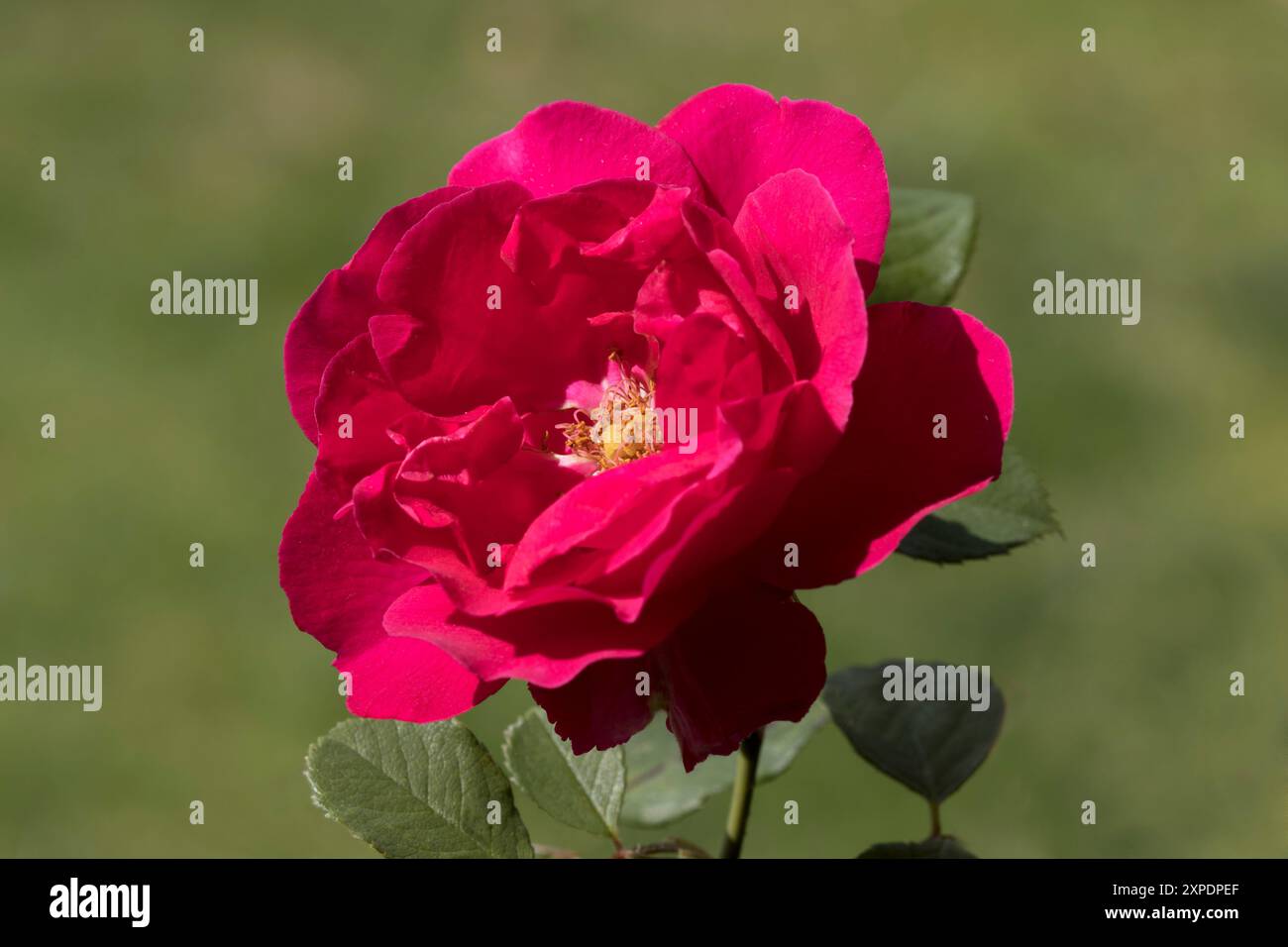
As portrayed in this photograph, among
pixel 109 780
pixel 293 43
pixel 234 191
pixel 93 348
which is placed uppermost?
pixel 293 43

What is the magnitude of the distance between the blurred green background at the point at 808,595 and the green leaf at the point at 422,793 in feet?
4.63

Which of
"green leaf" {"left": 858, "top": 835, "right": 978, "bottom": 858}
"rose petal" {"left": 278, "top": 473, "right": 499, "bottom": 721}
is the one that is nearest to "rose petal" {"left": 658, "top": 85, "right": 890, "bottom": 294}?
"rose petal" {"left": 278, "top": 473, "right": 499, "bottom": 721}

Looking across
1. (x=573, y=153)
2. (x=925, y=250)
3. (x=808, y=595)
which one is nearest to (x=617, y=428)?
(x=573, y=153)

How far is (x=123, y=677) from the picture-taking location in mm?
2365

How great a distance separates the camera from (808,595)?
6.62 ft

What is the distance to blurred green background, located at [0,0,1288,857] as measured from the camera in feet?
7.27

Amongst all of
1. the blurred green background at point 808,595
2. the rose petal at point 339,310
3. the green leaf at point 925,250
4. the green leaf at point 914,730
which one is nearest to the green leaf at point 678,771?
the green leaf at point 914,730

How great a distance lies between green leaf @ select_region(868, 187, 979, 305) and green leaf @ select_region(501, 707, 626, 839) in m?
0.35

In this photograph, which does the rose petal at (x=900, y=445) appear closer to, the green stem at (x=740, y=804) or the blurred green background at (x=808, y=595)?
the green stem at (x=740, y=804)

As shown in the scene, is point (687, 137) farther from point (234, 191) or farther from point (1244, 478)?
point (234, 191)

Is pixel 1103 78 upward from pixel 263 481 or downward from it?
upward

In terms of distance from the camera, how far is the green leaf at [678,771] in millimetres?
1062

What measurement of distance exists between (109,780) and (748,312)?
2.00 meters
